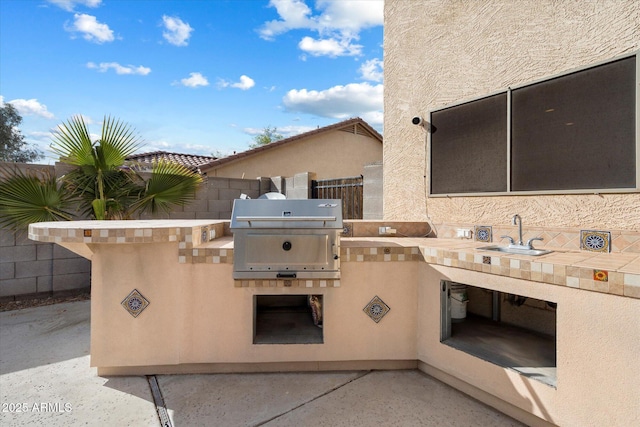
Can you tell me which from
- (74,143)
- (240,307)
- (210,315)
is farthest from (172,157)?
(240,307)

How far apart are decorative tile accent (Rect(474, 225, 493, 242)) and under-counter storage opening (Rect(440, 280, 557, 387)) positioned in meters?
0.57

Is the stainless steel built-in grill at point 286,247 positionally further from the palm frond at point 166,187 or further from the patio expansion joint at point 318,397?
the palm frond at point 166,187

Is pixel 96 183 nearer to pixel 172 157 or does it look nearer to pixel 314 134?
pixel 314 134

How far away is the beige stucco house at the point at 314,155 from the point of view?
10203 mm

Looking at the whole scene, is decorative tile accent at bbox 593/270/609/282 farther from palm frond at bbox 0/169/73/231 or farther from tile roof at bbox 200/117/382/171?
tile roof at bbox 200/117/382/171

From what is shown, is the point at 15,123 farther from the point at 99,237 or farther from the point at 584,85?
the point at 584,85

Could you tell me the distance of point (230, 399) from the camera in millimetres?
2447

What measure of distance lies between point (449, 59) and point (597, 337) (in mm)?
3193

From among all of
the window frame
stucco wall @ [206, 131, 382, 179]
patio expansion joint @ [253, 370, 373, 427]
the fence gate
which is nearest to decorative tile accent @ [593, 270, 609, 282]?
the window frame

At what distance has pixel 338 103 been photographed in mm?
32156

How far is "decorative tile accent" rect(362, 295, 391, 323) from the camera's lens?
279 cm

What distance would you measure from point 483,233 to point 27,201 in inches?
236

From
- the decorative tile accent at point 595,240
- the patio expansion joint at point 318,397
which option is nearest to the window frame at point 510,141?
the decorative tile accent at point 595,240

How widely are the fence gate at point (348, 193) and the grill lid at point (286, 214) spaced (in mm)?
3538
